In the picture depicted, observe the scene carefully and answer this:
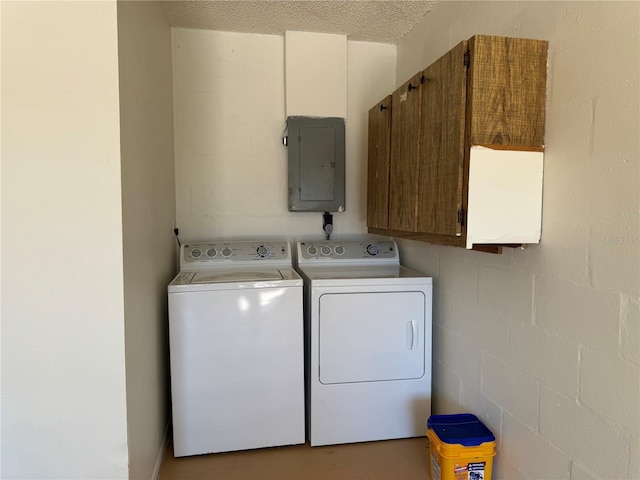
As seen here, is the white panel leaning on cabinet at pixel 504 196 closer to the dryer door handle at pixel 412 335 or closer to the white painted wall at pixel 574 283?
the white painted wall at pixel 574 283

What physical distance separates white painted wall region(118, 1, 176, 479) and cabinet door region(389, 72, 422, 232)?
1151 mm

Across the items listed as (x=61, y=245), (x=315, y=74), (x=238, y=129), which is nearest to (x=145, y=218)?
(x=61, y=245)

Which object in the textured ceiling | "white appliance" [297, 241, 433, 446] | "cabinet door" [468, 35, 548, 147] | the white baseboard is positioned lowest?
the white baseboard

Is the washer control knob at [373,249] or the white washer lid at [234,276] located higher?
the washer control knob at [373,249]

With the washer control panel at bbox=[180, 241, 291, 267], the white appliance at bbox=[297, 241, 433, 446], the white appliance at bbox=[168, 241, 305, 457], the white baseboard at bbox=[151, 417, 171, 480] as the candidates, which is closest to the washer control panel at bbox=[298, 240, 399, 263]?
the washer control panel at bbox=[180, 241, 291, 267]

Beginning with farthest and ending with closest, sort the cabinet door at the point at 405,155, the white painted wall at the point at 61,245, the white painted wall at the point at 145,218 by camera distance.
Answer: the cabinet door at the point at 405,155, the white painted wall at the point at 145,218, the white painted wall at the point at 61,245

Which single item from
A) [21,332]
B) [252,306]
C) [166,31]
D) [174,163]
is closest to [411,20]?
[166,31]

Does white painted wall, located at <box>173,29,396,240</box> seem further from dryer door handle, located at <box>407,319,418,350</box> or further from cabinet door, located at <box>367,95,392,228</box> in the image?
dryer door handle, located at <box>407,319,418,350</box>

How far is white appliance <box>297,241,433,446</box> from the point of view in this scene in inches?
82.4

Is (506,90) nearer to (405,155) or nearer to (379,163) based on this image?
(405,155)

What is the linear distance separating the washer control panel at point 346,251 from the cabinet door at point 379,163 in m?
0.22

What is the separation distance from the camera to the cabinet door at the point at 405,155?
180 centimetres

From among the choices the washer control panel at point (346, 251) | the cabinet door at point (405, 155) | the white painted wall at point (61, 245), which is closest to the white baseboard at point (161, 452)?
the white painted wall at point (61, 245)

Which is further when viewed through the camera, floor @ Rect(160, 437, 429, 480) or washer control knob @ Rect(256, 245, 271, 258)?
washer control knob @ Rect(256, 245, 271, 258)
